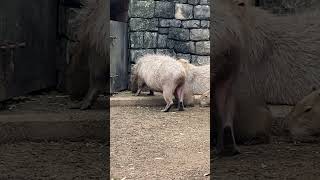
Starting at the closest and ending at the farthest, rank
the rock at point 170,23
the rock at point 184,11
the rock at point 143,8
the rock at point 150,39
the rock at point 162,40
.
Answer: the rock at point 150,39 → the rock at point 143,8 → the rock at point 162,40 → the rock at point 170,23 → the rock at point 184,11

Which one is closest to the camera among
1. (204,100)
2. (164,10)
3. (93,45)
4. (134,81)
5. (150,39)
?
(93,45)

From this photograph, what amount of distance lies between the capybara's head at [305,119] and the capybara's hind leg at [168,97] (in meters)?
0.97

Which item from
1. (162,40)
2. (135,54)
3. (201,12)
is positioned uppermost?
(201,12)

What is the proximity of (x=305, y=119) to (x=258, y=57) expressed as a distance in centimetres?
25

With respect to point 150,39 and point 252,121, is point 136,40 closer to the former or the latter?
point 150,39

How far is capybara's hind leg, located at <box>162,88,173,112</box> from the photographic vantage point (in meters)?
2.44

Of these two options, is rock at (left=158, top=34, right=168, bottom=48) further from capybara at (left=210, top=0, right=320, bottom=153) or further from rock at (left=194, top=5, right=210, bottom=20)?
capybara at (left=210, top=0, right=320, bottom=153)

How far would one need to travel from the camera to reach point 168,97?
8.81 ft

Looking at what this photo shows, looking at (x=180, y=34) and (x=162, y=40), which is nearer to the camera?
(x=162, y=40)

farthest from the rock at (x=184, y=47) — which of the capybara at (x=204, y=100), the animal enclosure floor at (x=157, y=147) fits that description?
the animal enclosure floor at (x=157, y=147)

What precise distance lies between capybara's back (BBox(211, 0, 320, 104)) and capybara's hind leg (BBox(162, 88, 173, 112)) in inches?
38.0

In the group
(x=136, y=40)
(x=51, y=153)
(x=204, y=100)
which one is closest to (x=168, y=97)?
(x=204, y=100)

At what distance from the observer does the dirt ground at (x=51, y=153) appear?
1442mm

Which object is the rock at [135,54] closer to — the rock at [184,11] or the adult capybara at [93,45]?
the rock at [184,11]
